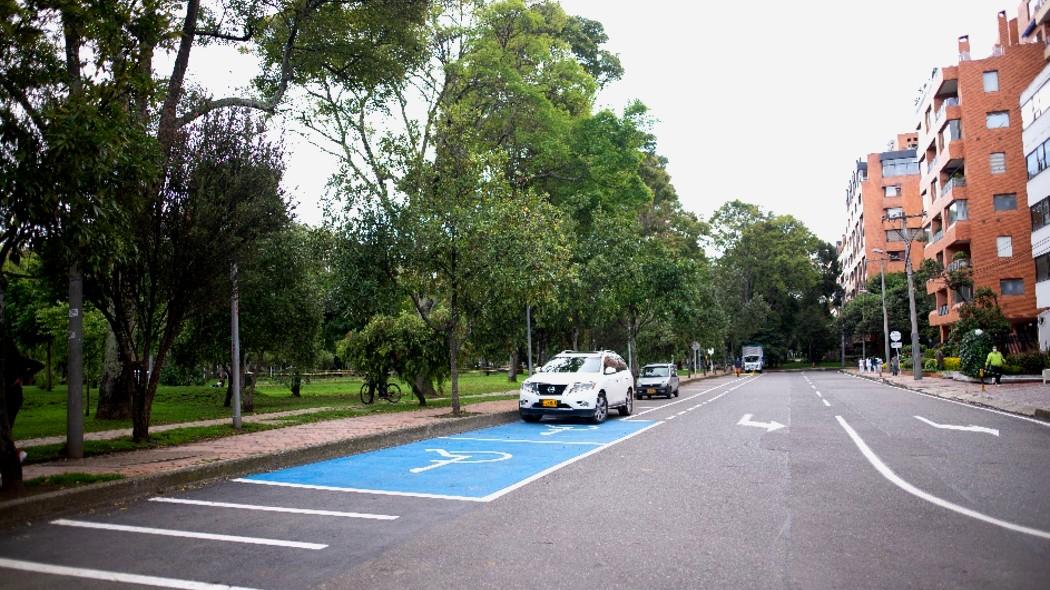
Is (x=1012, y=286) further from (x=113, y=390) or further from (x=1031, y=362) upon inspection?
(x=113, y=390)

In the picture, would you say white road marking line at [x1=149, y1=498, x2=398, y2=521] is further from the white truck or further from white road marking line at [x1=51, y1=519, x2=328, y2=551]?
the white truck

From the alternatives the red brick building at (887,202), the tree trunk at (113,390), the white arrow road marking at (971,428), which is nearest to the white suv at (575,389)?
the white arrow road marking at (971,428)

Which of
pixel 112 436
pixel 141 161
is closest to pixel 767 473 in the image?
pixel 141 161

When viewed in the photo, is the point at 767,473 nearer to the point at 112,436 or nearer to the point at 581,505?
the point at 581,505

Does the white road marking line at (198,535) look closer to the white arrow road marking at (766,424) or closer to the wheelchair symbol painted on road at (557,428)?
the wheelchair symbol painted on road at (557,428)

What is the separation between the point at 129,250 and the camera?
9500 mm

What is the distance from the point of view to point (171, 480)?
8750mm

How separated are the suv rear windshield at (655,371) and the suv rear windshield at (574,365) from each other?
13.6 m

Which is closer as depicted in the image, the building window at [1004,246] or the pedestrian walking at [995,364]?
the pedestrian walking at [995,364]

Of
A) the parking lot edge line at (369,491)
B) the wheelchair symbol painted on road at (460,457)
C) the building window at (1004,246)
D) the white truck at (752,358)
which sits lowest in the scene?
the white truck at (752,358)

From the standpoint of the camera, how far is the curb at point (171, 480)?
7.07 metres

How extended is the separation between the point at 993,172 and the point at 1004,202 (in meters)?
2.06

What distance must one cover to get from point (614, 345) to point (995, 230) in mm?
25834

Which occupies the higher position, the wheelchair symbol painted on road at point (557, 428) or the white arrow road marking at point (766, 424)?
the wheelchair symbol painted on road at point (557, 428)
